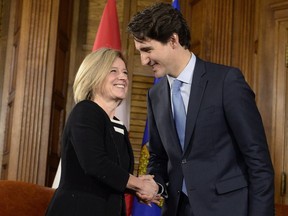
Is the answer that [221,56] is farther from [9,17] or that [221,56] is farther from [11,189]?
[11,189]

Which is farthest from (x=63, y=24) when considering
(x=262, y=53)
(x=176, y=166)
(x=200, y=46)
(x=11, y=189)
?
(x=176, y=166)

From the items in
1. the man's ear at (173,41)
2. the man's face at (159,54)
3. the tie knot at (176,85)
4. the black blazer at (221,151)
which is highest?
the man's ear at (173,41)

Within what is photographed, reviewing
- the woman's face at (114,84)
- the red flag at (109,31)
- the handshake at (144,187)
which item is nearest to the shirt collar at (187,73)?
the woman's face at (114,84)

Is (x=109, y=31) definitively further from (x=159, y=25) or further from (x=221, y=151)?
(x=221, y=151)

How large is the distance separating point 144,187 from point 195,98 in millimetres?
410

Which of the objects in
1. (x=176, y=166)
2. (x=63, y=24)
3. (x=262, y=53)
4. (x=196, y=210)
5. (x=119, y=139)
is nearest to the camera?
(x=196, y=210)

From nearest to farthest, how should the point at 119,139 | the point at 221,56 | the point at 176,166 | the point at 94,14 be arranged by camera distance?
the point at 176,166
the point at 119,139
the point at 221,56
the point at 94,14

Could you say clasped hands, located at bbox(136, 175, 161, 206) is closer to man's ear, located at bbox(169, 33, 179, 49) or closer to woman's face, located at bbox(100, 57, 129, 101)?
woman's face, located at bbox(100, 57, 129, 101)

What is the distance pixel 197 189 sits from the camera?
1.81 metres

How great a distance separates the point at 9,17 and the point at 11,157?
153 cm

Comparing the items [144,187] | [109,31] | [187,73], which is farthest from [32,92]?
[187,73]

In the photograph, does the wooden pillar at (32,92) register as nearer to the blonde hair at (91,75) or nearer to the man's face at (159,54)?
the blonde hair at (91,75)

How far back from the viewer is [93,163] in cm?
190

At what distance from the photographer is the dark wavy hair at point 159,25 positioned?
1970mm
